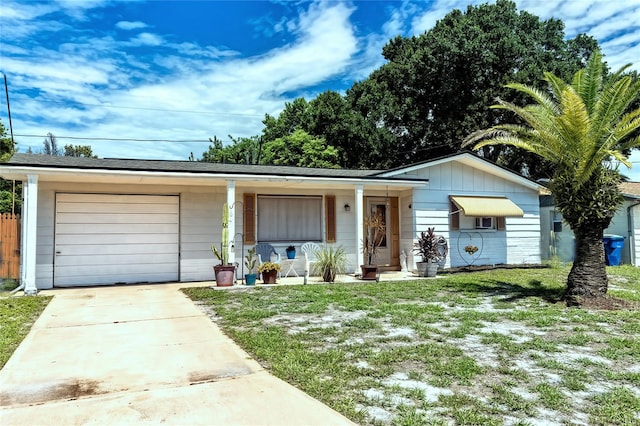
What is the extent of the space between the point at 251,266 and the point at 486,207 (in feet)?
23.6

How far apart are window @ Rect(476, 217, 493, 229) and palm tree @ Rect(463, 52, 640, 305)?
5292mm

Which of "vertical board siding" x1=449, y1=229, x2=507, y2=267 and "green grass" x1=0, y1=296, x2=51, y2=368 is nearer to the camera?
"green grass" x1=0, y1=296, x2=51, y2=368

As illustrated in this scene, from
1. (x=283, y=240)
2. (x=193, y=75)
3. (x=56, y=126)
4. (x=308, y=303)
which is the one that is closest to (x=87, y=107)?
(x=56, y=126)

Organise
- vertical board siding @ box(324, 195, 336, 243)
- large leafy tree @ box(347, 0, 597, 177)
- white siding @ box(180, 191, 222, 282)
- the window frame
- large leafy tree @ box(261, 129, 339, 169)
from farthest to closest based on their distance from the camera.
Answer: large leafy tree @ box(261, 129, 339, 169)
large leafy tree @ box(347, 0, 597, 177)
vertical board siding @ box(324, 195, 336, 243)
the window frame
white siding @ box(180, 191, 222, 282)

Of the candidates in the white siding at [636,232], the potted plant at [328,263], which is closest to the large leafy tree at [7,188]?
the potted plant at [328,263]

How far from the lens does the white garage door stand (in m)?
10.7

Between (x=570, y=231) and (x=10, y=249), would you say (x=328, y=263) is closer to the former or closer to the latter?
(x=10, y=249)

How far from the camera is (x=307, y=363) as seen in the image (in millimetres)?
4367

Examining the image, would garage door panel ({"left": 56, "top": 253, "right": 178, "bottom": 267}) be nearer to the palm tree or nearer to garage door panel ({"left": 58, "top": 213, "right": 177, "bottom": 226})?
garage door panel ({"left": 58, "top": 213, "right": 177, "bottom": 226})

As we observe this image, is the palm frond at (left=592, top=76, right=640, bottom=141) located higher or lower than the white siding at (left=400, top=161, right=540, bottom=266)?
higher

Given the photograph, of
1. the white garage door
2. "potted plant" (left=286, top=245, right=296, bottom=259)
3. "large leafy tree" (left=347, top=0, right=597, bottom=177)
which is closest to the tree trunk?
"potted plant" (left=286, top=245, right=296, bottom=259)

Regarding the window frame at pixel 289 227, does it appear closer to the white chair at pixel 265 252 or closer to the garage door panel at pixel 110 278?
the white chair at pixel 265 252

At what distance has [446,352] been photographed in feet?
15.6

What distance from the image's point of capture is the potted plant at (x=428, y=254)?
11852 millimetres
